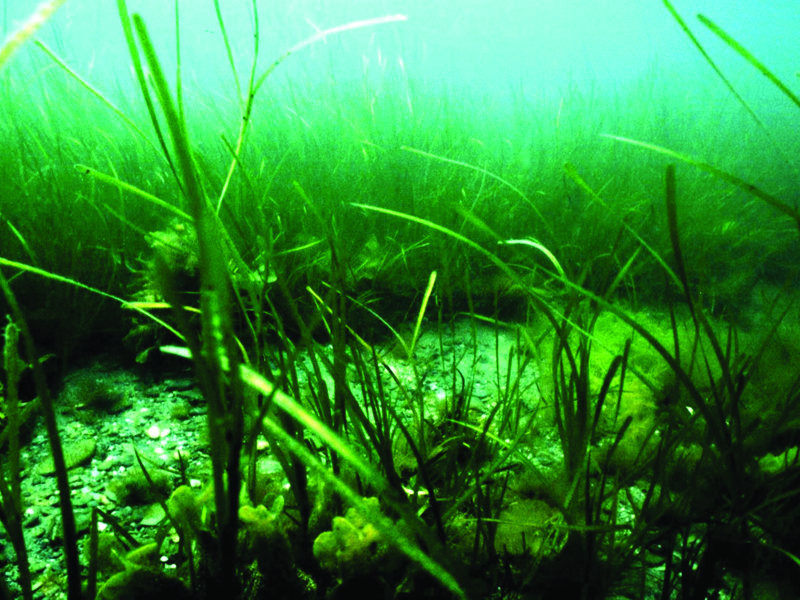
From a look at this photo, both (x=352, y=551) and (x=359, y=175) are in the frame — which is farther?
(x=359, y=175)

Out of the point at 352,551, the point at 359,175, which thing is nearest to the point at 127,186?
the point at 352,551

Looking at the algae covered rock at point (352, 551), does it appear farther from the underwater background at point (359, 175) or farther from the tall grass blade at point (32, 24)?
the tall grass blade at point (32, 24)

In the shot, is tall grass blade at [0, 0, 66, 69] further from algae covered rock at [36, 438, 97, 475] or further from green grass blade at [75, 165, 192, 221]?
algae covered rock at [36, 438, 97, 475]

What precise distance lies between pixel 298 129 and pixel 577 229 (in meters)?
2.58

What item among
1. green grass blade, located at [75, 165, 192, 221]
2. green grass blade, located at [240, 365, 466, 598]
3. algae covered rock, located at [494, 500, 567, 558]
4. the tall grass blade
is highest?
the tall grass blade

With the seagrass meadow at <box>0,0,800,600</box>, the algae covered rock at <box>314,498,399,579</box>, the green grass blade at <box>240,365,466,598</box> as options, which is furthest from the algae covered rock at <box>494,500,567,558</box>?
the green grass blade at <box>240,365,466,598</box>

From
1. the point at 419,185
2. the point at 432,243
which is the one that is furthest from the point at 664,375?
the point at 419,185

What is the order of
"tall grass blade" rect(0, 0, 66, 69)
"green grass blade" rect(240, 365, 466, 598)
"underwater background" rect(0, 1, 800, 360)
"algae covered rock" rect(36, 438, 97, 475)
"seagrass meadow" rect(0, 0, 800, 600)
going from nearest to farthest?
"tall grass blade" rect(0, 0, 66, 69) → "green grass blade" rect(240, 365, 466, 598) → "seagrass meadow" rect(0, 0, 800, 600) → "algae covered rock" rect(36, 438, 97, 475) → "underwater background" rect(0, 1, 800, 360)

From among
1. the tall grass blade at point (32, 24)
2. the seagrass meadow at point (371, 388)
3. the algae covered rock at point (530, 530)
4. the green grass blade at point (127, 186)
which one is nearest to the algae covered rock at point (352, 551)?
the seagrass meadow at point (371, 388)

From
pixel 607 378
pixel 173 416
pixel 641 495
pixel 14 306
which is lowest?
pixel 641 495

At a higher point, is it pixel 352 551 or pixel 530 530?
pixel 352 551

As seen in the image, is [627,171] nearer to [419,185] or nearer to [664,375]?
[419,185]

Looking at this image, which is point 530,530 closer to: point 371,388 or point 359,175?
point 371,388

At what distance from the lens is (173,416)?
142 cm
